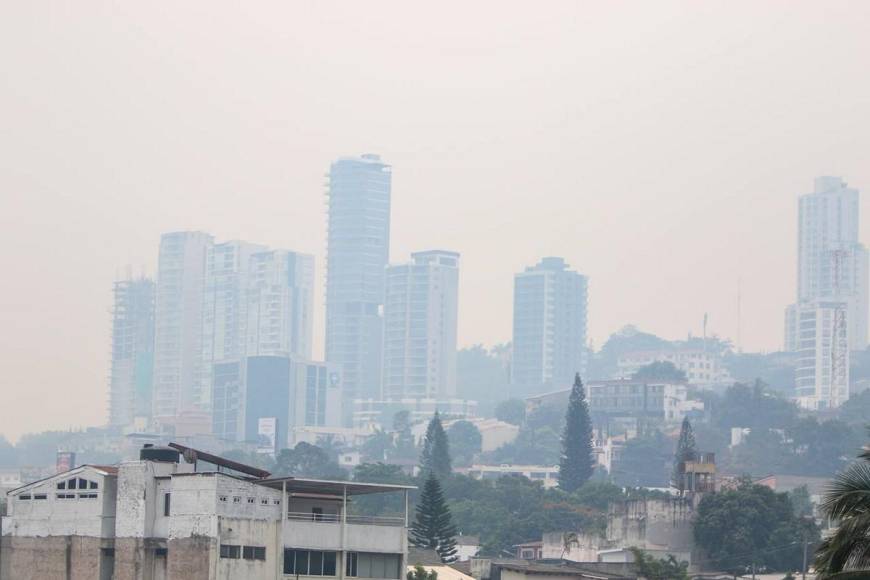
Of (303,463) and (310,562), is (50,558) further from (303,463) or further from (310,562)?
(303,463)

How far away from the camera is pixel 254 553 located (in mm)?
56750

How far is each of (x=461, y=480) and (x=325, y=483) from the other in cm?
8264

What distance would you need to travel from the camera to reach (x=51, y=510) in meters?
60.1

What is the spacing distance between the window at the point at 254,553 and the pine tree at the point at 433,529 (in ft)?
110

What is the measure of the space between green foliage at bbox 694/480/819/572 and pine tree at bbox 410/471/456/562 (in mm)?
14530

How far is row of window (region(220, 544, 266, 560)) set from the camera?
184 ft

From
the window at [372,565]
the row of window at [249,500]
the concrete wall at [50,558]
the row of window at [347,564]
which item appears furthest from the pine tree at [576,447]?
the row of window at [249,500]

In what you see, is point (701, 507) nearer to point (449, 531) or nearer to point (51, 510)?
point (449, 531)

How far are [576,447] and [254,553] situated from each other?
10047 cm

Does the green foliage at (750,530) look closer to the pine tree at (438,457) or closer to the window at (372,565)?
the window at (372,565)

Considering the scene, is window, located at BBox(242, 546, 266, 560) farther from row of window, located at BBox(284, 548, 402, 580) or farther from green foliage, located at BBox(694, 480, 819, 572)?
green foliage, located at BBox(694, 480, 819, 572)

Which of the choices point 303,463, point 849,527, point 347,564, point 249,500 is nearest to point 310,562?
point 347,564

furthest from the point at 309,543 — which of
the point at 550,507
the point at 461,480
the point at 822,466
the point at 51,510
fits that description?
the point at 822,466

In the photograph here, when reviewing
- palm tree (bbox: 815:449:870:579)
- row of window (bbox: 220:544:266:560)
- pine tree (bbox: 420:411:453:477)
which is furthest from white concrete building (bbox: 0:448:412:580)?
pine tree (bbox: 420:411:453:477)
